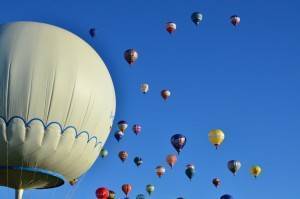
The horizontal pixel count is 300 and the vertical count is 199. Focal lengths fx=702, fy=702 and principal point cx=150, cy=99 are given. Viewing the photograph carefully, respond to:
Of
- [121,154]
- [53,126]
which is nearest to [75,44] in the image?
[53,126]

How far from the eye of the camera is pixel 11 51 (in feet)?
68.7

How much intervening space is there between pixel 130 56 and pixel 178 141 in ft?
16.4

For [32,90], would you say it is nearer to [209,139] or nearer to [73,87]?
[73,87]

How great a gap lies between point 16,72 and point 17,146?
225 cm

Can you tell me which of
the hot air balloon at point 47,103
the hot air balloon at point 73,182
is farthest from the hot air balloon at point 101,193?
the hot air balloon at point 47,103

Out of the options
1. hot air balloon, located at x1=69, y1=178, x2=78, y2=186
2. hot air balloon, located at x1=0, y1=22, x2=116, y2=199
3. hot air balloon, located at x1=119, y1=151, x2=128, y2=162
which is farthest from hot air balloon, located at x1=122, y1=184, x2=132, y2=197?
hot air balloon, located at x1=0, y1=22, x2=116, y2=199

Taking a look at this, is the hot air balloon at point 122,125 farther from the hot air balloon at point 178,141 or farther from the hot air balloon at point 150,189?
the hot air balloon at point 150,189

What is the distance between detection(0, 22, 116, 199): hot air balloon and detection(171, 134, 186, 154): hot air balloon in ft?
41.8

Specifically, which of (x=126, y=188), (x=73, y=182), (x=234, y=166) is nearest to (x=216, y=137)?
(x=234, y=166)

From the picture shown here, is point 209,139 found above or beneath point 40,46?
above

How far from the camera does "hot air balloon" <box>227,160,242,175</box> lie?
124 ft

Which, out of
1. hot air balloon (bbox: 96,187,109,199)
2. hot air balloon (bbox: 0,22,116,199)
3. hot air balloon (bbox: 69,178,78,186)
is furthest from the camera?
hot air balloon (bbox: 96,187,109,199)

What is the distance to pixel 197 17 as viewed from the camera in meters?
38.9

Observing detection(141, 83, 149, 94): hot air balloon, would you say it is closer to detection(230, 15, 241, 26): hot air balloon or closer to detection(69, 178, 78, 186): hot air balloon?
detection(230, 15, 241, 26): hot air balloon
